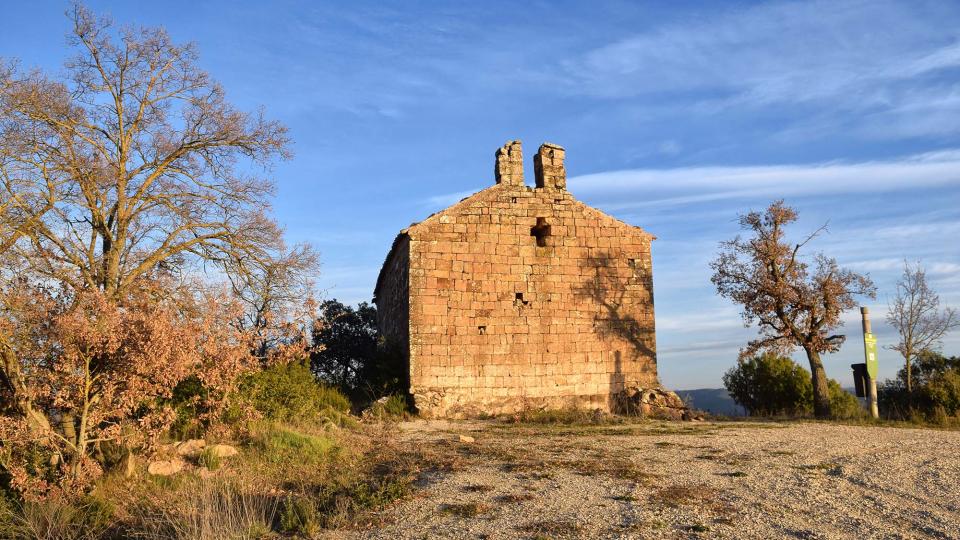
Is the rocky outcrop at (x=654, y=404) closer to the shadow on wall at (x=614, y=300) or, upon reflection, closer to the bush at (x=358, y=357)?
the shadow on wall at (x=614, y=300)

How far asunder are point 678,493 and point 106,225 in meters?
10.3

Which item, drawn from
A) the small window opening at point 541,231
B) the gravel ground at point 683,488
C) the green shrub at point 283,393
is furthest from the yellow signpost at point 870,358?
the green shrub at point 283,393

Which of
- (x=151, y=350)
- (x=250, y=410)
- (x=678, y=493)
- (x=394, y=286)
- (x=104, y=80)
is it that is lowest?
(x=678, y=493)

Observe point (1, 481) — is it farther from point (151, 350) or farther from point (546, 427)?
point (546, 427)

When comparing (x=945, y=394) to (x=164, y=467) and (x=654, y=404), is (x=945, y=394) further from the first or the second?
(x=164, y=467)

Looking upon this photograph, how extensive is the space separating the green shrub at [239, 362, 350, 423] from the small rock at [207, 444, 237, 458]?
52.4 inches

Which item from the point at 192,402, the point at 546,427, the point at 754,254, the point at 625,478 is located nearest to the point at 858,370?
the point at 754,254

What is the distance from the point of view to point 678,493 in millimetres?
8086

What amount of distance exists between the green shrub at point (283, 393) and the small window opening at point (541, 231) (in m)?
6.64

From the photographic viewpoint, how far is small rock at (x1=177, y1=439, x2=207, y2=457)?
34.5 feet

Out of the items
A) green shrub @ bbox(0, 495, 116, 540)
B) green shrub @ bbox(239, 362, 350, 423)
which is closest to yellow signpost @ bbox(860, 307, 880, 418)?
green shrub @ bbox(239, 362, 350, 423)

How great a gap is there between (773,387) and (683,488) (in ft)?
53.8

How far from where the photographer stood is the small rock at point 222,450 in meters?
10.4

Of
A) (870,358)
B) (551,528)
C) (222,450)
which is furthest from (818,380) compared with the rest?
(222,450)
